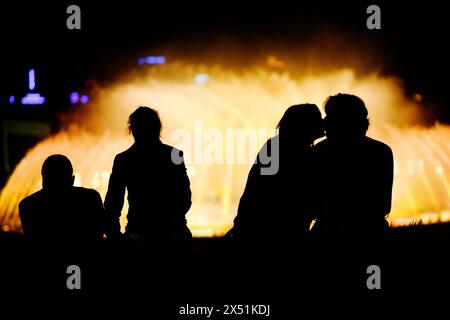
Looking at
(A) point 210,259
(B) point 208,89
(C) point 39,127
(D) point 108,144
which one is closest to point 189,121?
(B) point 208,89

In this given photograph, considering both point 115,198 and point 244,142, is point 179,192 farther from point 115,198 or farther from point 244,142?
point 244,142

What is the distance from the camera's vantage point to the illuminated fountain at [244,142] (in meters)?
16.5

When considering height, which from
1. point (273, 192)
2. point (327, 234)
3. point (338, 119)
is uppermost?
point (338, 119)

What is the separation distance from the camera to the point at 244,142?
27.1 m

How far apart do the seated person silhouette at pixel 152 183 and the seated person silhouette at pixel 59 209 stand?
28 cm

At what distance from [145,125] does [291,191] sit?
1.30m

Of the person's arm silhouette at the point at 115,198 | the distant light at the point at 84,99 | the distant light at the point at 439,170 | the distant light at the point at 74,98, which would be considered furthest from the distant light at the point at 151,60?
the person's arm silhouette at the point at 115,198

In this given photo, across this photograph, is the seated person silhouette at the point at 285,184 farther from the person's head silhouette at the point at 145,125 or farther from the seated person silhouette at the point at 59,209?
the seated person silhouette at the point at 59,209

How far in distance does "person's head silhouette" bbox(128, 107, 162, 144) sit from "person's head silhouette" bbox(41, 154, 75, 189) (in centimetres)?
60

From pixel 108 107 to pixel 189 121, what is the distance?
17.2 meters

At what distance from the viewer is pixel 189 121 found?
31.3 meters

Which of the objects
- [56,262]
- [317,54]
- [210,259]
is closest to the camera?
[56,262]

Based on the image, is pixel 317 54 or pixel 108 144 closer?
pixel 108 144
